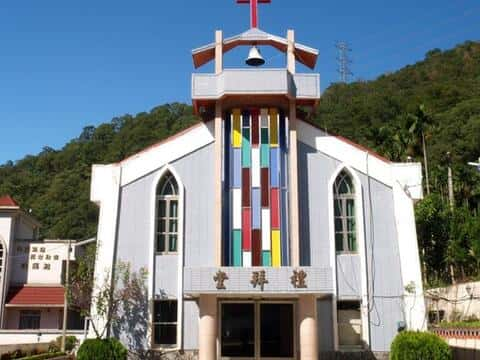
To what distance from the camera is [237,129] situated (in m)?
19.8

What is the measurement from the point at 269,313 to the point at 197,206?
13.3 feet

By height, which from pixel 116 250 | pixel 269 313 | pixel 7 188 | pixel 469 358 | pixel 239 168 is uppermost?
pixel 7 188

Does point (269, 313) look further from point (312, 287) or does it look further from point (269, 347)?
point (312, 287)

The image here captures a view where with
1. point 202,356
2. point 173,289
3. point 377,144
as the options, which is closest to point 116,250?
point 173,289

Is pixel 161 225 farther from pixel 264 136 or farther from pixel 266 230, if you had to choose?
pixel 264 136

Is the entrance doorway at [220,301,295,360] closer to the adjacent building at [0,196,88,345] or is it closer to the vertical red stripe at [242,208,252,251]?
the vertical red stripe at [242,208,252,251]

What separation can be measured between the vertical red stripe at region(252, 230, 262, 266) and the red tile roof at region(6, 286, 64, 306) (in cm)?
1682

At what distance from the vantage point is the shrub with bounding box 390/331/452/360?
1611 centimetres

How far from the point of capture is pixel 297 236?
730 inches

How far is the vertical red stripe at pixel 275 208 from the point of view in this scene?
742 inches

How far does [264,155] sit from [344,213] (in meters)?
3.20

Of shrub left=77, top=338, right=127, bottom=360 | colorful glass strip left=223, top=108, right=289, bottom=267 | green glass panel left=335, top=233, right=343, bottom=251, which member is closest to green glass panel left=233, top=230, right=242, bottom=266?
colorful glass strip left=223, top=108, right=289, bottom=267

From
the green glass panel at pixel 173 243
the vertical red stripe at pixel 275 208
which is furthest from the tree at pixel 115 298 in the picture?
the vertical red stripe at pixel 275 208

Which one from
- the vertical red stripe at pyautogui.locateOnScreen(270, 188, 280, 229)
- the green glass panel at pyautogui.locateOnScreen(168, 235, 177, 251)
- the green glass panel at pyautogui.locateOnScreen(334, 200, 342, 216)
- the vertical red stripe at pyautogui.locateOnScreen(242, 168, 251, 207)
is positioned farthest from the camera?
the green glass panel at pyautogui.locateOnScreen(334, 200, 342, 216)
